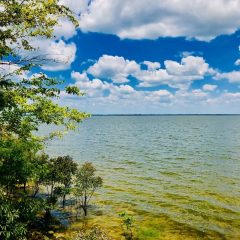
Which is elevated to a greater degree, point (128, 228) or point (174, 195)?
point (174, 195)

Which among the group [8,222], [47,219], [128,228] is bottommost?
[128,228]

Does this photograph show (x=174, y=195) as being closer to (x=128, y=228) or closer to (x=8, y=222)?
(x=128, y=228)

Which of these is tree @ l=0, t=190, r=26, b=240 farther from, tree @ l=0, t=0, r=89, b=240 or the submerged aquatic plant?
the submerged aquatic plant

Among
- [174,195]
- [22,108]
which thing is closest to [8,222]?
[22,108]

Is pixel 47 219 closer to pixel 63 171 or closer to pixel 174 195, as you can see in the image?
pixel 63 171

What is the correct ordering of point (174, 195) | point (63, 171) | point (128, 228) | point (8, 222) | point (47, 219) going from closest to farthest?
1. point (8, 222)
2. point (128, 228)
3. point (47, 219)
4. point (63, 171)
5. point (174, 195)

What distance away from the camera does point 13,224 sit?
2002 centimetres

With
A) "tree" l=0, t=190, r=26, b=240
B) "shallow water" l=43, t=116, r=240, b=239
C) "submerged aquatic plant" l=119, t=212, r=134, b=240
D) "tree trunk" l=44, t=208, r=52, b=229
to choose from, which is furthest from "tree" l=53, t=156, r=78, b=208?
"tree" l=0, t=190, r=26, b=240

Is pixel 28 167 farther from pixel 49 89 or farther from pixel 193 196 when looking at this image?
pixel 193 196

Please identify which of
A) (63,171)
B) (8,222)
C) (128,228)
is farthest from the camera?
(63,171)

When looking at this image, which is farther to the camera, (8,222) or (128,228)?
(128,228)

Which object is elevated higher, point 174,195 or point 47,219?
point 47,219

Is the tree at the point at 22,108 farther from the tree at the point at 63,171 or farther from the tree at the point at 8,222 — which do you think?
the tree at the point at 63,171

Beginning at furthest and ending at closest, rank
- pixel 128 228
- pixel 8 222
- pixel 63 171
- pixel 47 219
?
pixel 63 171
pixel 47 219
pixel 128 228
pixel 8 222
